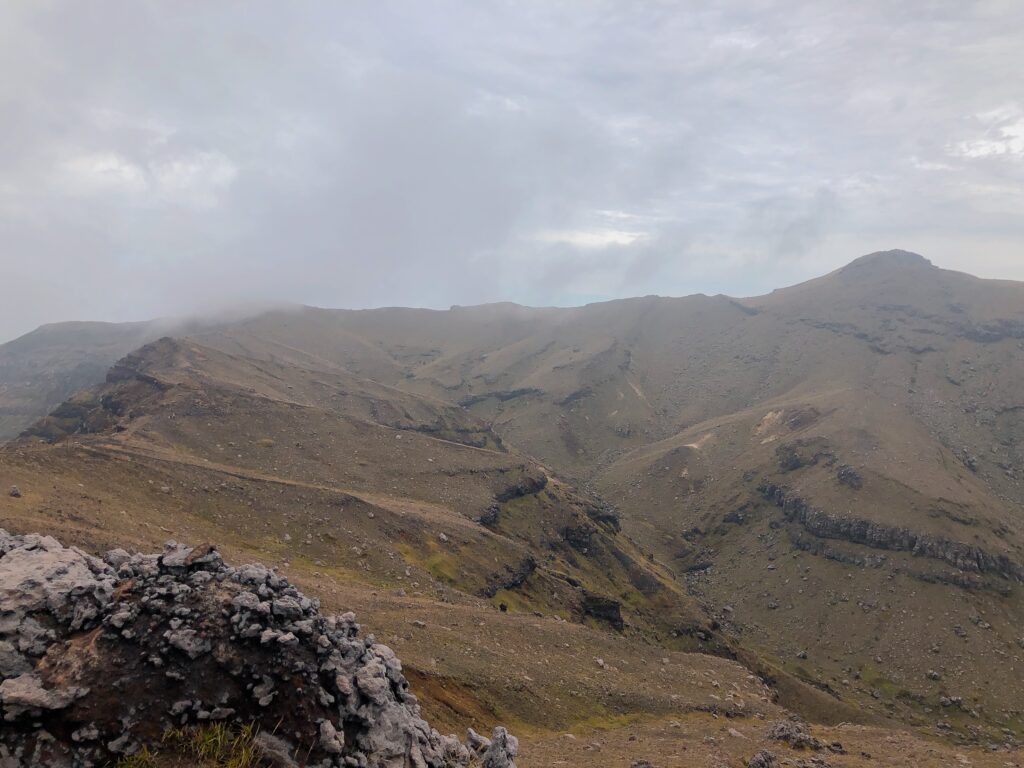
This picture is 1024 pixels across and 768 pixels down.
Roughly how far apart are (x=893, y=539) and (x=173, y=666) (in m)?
147

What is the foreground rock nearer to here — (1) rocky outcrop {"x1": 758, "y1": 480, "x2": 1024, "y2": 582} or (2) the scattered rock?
(2) the scattered rock

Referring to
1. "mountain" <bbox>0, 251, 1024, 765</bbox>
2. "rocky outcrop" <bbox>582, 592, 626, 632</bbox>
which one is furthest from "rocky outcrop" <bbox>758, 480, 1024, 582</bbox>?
"rocky outcrop" <bbox>582, 592, 626, 632</bbox>

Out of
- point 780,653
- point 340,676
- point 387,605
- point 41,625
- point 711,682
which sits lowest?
point 780,653

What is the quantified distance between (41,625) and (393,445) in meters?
90.0

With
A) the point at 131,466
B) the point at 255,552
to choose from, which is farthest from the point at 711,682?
the point at 131,466

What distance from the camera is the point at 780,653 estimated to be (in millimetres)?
111375

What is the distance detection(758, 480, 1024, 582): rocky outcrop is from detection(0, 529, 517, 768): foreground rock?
13817 centimetres

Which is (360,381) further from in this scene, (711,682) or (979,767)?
(979,767)

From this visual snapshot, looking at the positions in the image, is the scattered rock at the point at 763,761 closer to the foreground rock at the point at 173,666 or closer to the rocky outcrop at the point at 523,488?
the foreground rock at the point at 173,666

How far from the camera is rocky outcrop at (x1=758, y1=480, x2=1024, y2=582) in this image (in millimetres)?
119875

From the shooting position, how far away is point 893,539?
12900cm

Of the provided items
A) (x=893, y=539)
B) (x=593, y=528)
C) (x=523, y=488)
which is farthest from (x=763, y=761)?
(x=893, y=539)

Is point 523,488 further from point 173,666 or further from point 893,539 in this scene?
point 173,666

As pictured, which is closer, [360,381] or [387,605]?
[387,605]
